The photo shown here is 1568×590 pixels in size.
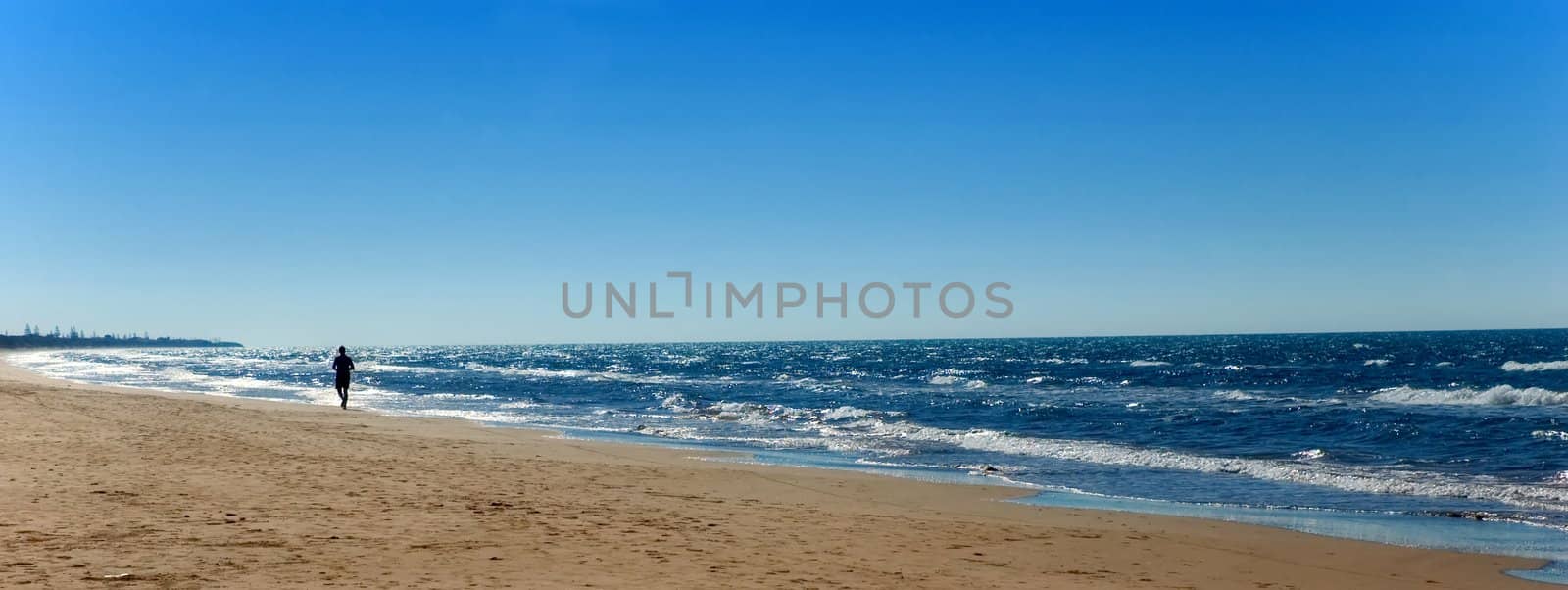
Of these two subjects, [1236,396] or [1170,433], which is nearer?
[1170,433]

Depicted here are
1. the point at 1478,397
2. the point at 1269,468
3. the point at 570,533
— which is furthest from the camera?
the point at 1478,397

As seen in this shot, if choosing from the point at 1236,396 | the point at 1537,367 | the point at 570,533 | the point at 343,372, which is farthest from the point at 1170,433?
the point at 1537,367

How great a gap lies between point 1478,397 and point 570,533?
33.1 meters

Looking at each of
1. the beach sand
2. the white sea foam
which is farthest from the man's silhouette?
the white sea foam

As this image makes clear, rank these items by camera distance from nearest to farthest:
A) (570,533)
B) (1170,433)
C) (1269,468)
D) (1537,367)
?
(570,533), (1269,468), (1170,433), (1537,367)

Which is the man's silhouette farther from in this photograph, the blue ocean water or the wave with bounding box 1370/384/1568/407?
the wave with bounding box 1370/384/1568/407

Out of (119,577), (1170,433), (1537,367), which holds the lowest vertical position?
(1170,433)

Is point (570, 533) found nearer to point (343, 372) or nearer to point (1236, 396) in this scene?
point (343, 372)

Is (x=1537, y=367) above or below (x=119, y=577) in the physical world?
below

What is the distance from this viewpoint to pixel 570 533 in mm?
8883

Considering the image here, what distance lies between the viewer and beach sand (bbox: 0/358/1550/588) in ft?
23.4

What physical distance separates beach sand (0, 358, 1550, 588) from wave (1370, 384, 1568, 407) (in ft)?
79.9

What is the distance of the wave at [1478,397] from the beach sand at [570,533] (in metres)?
24.4

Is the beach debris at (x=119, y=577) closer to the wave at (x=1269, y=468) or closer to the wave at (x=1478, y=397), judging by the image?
the wave at (x=1269, y=468)
